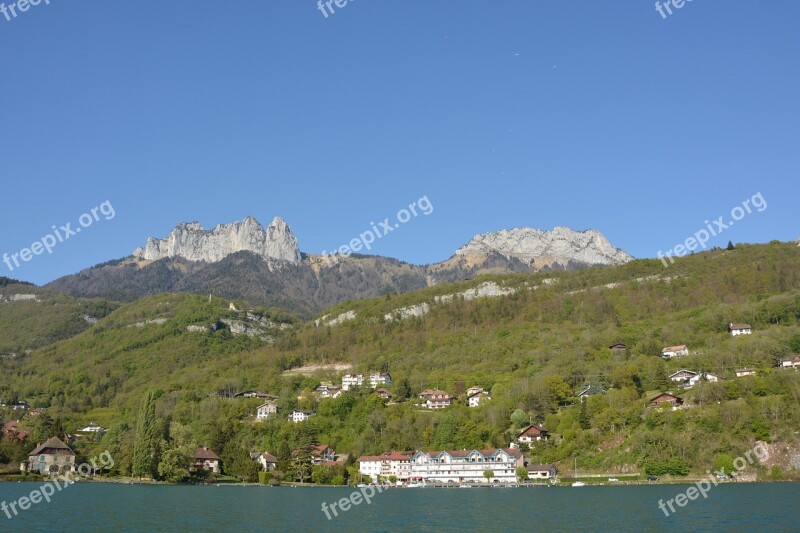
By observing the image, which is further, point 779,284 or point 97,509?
point 779,284

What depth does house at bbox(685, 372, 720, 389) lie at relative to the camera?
10294 centimetres

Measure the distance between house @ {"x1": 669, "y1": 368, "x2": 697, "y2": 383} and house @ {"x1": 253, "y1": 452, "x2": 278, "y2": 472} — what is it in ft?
198

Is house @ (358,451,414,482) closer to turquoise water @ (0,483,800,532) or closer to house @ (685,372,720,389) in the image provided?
turquoise water @ (0,483,800,532)

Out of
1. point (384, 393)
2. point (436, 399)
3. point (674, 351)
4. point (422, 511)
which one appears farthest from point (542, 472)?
point (384, 393)

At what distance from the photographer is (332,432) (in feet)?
393

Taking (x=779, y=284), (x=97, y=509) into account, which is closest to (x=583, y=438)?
(x=97, y=509)

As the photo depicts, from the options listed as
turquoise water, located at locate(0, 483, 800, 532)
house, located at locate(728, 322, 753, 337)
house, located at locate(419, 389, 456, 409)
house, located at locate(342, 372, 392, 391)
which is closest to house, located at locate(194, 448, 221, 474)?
turquoise water, located at locate(0, 483, 800, 532)

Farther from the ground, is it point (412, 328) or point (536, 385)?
point (412, 328)

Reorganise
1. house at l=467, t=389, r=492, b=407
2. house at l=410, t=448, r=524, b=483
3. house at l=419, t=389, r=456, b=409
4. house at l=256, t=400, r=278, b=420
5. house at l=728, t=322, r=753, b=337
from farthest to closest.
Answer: house at l=256, t=400, r=278, b=420 < house at l=728, t=322, r=753, b=337 < house at l=419, t=389, r=456, b=409 < house at l=467, t=389, r=492, b=407 < house at l=410, t=448, r=524, b=483

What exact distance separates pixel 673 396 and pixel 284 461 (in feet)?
179

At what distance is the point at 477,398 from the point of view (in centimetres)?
12375

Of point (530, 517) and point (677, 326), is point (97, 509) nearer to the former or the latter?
point (530, 517)

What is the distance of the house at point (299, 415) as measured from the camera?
124 meters

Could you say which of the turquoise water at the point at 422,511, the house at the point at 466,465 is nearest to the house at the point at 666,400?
the house at the point at 466,465
